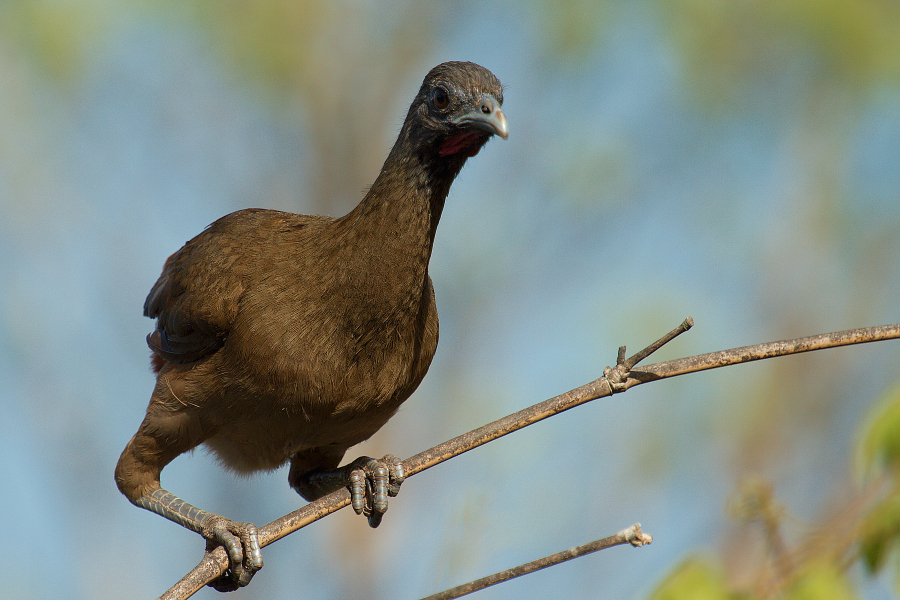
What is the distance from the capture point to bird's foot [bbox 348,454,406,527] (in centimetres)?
386

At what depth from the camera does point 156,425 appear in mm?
3959

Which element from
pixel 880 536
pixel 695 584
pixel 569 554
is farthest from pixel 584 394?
pixel 880 536

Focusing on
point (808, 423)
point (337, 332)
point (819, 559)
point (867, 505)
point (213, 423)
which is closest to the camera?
point (819, 559)

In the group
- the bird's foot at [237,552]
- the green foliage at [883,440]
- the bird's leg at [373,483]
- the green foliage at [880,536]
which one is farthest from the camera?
the bird's leg at [373,483]

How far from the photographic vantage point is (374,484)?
390 cm

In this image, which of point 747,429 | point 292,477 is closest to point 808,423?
point 747,429

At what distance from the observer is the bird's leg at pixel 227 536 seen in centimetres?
364

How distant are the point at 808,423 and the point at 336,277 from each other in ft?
23.3

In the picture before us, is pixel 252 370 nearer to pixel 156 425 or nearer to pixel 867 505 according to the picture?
pixel 156 425

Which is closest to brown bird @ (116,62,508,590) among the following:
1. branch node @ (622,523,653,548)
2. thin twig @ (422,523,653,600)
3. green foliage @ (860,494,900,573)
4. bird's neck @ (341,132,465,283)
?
bird's neck @ (341,132,465,283)

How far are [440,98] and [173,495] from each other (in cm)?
237

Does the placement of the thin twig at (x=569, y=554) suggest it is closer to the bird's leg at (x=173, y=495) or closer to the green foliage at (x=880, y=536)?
the green foliage at (x=880, y=536)

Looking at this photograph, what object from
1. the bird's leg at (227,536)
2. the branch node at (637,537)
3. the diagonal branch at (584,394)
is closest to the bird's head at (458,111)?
the diagonal branch at (584,394)

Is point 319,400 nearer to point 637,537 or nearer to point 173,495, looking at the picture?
point 173,495
